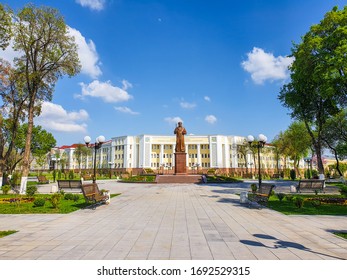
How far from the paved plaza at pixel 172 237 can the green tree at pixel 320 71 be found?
13082 mm

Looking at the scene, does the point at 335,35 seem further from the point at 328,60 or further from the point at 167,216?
the point at 167,216

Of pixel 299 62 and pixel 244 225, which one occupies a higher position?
pixel 299 62

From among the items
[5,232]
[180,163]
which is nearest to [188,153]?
[180,163]

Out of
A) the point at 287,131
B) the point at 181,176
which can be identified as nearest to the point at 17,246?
the point at 181,176

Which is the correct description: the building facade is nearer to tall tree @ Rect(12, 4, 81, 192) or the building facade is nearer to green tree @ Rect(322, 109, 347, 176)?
green tree @ Rect(322, 109, 347, 176)

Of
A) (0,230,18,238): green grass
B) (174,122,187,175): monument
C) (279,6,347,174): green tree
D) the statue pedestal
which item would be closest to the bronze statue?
(174,122,187,175): monument

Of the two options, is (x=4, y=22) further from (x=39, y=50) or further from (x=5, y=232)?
(x=5, y=232)

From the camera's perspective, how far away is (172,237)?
20.4ft

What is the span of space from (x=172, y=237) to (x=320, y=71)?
61.6ft

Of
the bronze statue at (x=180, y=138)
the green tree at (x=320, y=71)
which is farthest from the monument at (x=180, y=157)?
the green tree at (x=320, y=71)

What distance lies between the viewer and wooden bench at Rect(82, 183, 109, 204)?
11.1 metres

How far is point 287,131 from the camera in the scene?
51.1 meters

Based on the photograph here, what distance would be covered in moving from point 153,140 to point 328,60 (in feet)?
222
